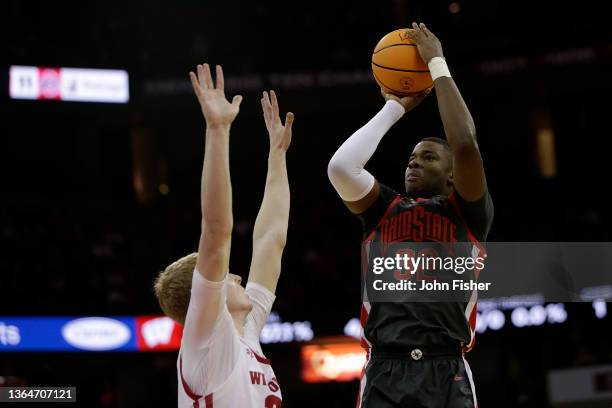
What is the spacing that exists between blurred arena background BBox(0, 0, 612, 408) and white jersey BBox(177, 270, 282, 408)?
9.64m

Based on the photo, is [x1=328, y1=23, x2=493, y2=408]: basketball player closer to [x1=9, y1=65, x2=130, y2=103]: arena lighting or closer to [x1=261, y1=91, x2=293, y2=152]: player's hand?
[x1=261, y1=91, x2=293, y2=152]: player's hand

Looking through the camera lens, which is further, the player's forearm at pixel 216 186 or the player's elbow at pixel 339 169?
→ the player's elbow at pixel 339 169

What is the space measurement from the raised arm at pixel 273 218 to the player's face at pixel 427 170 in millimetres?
609

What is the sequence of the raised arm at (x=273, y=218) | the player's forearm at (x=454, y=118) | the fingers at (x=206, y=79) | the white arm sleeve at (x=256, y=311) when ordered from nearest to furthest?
1. the fingers at (x=206, y=79)
2. the player's forearm at (x=454, y=118)
3. the white arm sleeve at (x=256, y=311)
4. the raised arm at (x=273, y=218)

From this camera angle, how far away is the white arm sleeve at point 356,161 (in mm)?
3268

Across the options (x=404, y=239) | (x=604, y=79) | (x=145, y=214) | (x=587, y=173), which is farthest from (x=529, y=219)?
(x=404, y=239)

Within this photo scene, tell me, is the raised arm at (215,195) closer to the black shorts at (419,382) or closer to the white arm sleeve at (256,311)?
the white arm sleeve at (256,311)

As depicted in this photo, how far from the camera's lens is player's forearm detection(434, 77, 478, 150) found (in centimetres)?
308

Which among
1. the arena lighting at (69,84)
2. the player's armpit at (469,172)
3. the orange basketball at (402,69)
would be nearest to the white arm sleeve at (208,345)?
the player's armpit at (469,172)

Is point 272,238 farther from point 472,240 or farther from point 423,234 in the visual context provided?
point 472,240

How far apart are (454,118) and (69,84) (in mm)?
12286

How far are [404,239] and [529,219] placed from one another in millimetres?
12592

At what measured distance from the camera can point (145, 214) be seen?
15250mm

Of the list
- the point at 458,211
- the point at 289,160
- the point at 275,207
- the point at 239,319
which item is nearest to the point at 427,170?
the point at 458,211
